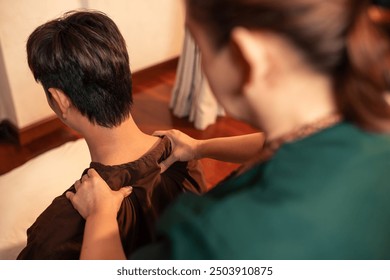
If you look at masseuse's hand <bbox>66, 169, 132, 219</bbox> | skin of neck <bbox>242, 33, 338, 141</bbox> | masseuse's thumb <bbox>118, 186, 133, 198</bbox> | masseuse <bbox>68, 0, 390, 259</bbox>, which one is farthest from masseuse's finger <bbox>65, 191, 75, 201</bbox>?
skin of neck <bbox>242, 33, 338, 141</bbox>

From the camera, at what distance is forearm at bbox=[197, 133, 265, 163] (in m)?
0.97

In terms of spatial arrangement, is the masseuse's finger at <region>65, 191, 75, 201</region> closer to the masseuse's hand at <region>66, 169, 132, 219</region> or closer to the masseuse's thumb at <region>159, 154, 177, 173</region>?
the masseuse's hand at <region>66, 169, 132, 219</region>

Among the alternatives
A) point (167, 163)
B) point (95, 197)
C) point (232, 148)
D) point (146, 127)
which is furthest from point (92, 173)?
point (146, 127)

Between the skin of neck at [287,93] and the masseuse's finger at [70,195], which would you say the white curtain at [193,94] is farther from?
the skin of neck at [287,93]

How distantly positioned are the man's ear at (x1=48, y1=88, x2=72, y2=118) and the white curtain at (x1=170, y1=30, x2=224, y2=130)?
3.83 ft

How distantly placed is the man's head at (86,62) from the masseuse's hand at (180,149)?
14 centimetres

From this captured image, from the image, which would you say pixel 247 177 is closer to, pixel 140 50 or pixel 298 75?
pixel 298 75

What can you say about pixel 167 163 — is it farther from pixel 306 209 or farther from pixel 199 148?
pixel 306 209

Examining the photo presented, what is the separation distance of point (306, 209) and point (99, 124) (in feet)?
1.99

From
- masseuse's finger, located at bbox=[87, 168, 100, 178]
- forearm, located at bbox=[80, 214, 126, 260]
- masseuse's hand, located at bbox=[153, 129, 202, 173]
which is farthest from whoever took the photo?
masseuse's hand, located at bbox=[153, 129, 202, 173]

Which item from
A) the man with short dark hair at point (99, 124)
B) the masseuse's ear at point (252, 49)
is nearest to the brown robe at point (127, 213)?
the man with short dark hair at point (99, 124)

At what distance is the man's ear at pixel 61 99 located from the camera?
3.12 ft

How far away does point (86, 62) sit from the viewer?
890 mm

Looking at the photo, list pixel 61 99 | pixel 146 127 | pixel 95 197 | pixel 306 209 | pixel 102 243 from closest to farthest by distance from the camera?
pixel 306 209, pixel 102 243, pixel 95 197, pixel 61 99, pixel 146 127
